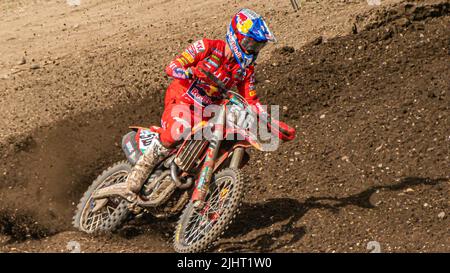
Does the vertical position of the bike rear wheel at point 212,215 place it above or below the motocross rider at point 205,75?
below

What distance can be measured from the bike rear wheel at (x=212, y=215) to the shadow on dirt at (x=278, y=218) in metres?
0.34

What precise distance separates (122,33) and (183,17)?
1.20 meters

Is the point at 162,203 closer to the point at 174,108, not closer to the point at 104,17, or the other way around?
the point at 174,108

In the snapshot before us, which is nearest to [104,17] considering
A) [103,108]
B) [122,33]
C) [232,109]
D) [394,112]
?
[122,33]

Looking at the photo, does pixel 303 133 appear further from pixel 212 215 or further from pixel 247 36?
pixel 247 36

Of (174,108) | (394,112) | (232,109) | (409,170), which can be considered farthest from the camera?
(394,112)

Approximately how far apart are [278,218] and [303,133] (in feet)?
6.65

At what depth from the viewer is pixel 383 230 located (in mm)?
8586

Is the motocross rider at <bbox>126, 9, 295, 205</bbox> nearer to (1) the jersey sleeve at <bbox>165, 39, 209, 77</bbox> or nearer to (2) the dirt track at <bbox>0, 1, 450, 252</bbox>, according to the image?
(1) the jersey sleeve at <bbox>165, 39, 209, 77</bbox>

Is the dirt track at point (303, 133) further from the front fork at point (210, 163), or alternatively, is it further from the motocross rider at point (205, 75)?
the motocross rider at point (205, 75)

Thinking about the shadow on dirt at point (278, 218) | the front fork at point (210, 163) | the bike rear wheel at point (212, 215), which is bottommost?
the shadow on dirt at point (278, 218)

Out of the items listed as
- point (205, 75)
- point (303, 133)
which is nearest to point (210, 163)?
point (205, 75)

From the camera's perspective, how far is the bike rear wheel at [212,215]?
27.0 feet

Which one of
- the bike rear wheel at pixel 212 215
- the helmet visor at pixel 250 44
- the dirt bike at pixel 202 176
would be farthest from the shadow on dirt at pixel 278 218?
the helmet visor at pixel 250 44
